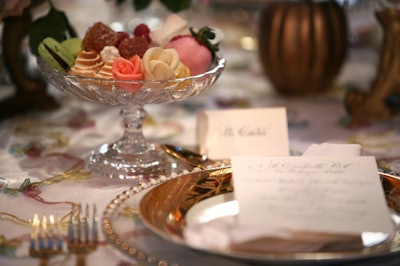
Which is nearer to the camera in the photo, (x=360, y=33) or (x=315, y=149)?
(x=315, y=149)

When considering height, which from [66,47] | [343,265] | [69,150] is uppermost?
[66,47]

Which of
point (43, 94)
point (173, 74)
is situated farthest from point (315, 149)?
point (43, 94)

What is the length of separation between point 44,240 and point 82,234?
4 cm

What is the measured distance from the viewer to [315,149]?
2.24 ft

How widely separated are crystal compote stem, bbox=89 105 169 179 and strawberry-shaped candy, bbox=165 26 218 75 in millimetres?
93

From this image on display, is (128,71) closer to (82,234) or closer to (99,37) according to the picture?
(99,37)

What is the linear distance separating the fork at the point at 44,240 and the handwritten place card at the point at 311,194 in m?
0.18

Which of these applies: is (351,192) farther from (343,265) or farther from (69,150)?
(69,150)

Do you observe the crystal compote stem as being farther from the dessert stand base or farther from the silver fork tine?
the silver fork tine

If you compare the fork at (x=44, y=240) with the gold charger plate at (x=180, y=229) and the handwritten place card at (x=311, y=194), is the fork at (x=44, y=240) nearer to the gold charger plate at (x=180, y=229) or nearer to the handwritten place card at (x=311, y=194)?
the gold charger plate at (x=180, y=229)

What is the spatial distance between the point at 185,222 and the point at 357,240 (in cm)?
16

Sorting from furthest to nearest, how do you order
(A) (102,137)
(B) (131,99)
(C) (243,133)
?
1. (A) (102,137)
2. (C) (243,133)
3. (B) (131,99)

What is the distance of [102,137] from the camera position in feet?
3.13

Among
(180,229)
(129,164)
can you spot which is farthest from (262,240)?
(129,164)
